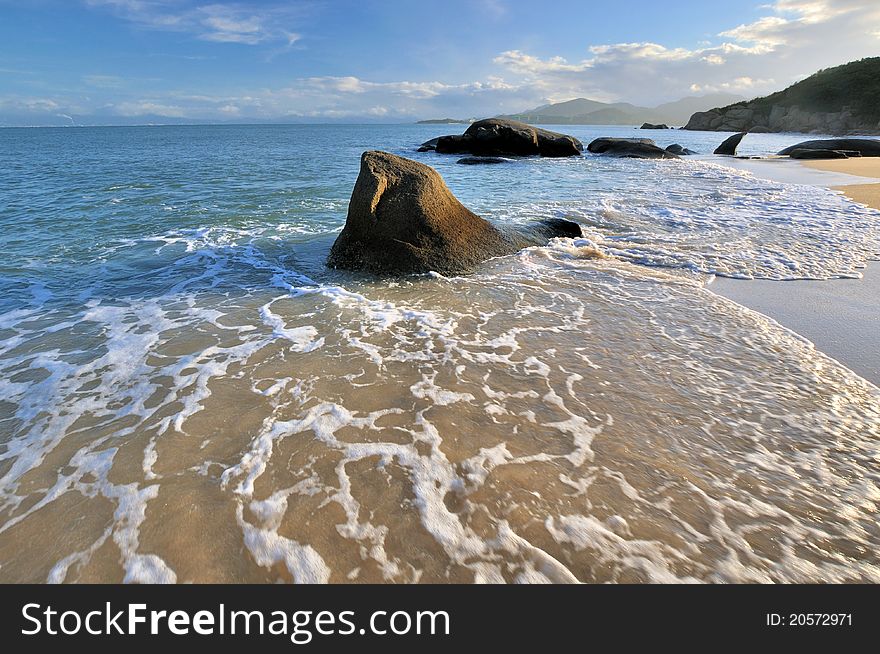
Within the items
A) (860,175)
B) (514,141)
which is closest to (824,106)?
(514,141)

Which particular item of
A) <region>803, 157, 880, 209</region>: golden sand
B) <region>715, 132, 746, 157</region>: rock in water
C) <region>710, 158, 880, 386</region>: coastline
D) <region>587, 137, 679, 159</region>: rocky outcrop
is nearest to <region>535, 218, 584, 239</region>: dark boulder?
<region>710, 158, 880, 386</region>: coastline

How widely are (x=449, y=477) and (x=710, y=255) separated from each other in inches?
275

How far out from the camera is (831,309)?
5.20 m

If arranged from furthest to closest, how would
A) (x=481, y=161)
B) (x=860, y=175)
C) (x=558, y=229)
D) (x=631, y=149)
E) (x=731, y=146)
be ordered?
(x=731, y=146) → (x=631, y=149) → (x=481, y=161) → (x=860, y=175) → (x=558, y=229)

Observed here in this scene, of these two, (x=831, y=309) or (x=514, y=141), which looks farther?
(x=514, y=141)

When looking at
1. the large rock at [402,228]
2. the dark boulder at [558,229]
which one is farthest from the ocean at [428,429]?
the dark boulder at [558,229]

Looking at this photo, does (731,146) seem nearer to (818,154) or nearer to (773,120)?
(818,154)

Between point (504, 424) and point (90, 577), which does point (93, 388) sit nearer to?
point (90, 577)

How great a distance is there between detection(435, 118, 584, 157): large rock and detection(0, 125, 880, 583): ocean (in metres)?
26.8

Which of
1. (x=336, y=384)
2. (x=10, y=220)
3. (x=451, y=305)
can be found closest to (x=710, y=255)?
(x=451, y=305)

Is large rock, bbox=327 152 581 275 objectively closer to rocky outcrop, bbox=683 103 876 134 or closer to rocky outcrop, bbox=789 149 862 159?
rocky outcrop, bbox=789 149 862 159

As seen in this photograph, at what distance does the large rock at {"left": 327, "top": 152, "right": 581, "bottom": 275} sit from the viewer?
6.81 m

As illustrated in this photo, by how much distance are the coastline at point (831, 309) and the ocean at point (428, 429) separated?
0.82ft

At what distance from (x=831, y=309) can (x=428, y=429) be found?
210 inches
